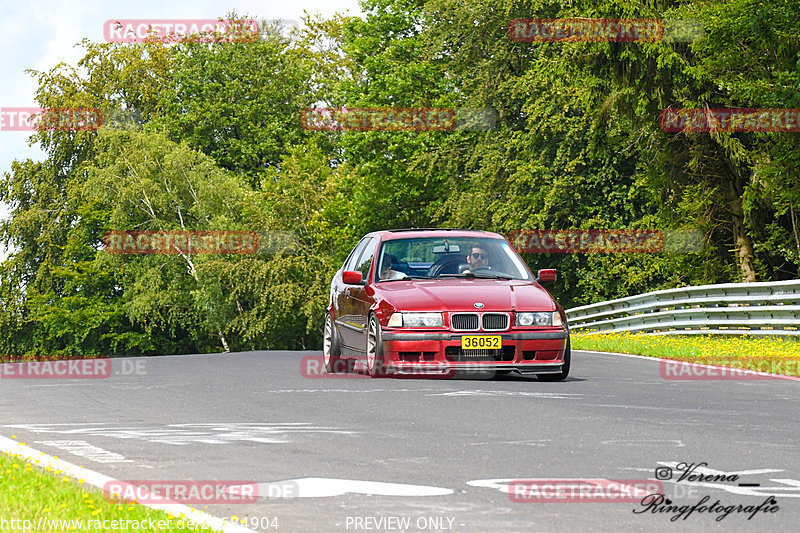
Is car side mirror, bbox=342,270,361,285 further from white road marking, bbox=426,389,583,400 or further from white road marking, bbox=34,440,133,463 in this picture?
white road marking, bbox=34,440,133,463

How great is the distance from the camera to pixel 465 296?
1446 cm

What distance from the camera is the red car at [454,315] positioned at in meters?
14.2

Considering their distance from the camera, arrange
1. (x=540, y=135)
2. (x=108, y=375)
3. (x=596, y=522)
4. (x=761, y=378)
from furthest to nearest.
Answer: (x=540, y=135) < (x=108, y=375) < (x=761, y=378) < (x=596, y=522)

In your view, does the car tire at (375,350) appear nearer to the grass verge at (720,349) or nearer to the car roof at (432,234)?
the car roof at (432,234)

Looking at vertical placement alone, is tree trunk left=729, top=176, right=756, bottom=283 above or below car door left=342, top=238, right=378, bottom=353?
above

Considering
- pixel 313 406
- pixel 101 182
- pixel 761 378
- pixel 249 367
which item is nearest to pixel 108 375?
pixel 249 367

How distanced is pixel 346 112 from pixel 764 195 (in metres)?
28.4

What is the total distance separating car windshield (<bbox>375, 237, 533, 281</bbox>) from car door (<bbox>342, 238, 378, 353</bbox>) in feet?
0.98

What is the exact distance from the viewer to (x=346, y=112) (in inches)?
2219

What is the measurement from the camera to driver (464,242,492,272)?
15.6m

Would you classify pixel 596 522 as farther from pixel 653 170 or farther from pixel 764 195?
pixel 653 170

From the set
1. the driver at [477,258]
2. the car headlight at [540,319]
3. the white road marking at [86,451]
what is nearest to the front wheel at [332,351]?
the driver at [477,258]

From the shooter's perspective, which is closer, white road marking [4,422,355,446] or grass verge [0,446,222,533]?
grass verge [0,446,222,533]

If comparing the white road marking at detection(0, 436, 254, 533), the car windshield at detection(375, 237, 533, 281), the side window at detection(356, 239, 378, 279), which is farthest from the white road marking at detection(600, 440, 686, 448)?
the side window at detection(356, 239, 378, 279)
